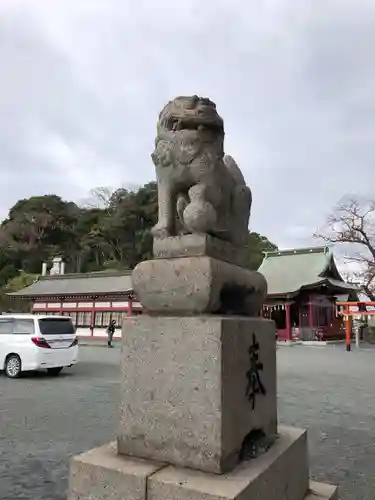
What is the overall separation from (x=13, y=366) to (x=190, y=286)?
9781mm

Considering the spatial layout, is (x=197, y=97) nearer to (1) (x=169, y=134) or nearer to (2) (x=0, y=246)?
(1) (x=169, y=134)

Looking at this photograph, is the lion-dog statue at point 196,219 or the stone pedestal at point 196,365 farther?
the lion-dog statue at point 196,219

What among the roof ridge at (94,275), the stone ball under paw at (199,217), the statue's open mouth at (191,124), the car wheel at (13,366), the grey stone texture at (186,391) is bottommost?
the car wheel at (13,366)

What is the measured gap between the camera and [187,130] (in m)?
2.38

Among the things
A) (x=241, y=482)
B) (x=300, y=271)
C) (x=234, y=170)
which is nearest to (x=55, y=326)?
(x=234, y=170)

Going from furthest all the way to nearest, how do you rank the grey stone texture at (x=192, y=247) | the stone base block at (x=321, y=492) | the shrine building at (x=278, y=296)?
the shrine building at (x=278, y=296), the stone base block at (x=321, y=492), the grey stone texture at (x=192, y=247)

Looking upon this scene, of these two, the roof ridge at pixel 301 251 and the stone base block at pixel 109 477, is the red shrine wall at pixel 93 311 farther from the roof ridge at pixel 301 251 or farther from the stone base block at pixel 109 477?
the stone base block at pixel 109 477

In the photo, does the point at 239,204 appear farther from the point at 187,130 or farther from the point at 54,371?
the point at 54,371

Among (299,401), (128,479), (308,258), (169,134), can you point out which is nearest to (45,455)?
(128,479)

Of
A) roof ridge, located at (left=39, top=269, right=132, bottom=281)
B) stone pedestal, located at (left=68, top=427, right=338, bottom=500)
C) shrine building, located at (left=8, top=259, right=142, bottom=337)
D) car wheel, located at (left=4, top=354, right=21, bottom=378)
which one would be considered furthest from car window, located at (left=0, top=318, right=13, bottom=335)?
roof ridge, located at (left=39, top=269, right=132, bottom=281)

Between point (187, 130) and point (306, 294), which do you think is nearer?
point (187, 130)

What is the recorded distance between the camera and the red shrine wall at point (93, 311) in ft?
88.9

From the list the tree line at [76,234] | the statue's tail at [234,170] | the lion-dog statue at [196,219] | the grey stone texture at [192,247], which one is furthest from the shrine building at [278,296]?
the grey stone texture at [192,247]

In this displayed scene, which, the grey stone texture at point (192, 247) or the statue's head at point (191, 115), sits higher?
the statue's head at point (191, 115)
